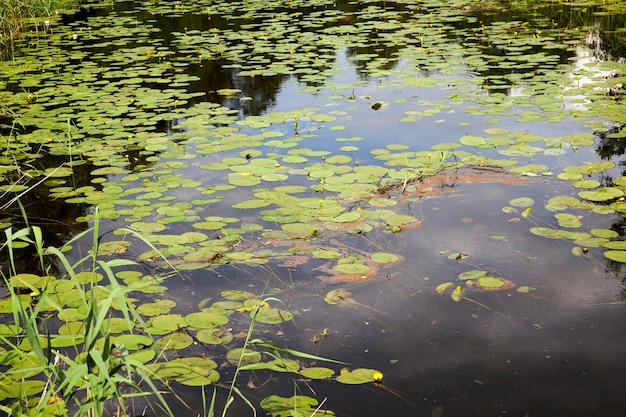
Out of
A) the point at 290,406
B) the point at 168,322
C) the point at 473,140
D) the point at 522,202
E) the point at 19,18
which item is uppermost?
the point at 19,18

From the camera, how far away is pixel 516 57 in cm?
649

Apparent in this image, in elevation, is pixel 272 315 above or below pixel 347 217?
below

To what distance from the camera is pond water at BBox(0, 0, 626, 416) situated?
223 centimetres

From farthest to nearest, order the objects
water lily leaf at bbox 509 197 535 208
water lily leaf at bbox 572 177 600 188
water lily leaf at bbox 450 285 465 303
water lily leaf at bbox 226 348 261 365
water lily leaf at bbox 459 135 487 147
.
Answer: water lily leaf at bbox 459 135 487 147
water lily leaf at bbox 572 177 600 188
water lily leaf at bbox 509 197 535 208
water lily leaf at bbox 450 285 465 303
water lily leaf at bbox 226 348 261 365

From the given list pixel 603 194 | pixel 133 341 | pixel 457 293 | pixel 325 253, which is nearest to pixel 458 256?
pixel 457 293

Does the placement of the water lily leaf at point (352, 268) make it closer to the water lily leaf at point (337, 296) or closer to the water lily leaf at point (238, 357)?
the water lily leaf at point (337, 296)

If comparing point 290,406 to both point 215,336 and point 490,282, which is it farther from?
point 490,282

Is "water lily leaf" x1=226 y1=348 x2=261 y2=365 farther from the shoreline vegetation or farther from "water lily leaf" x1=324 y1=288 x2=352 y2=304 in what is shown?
the shoreline vegetation

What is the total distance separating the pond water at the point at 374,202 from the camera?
2.23 metres

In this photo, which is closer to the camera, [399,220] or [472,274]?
[472,274]

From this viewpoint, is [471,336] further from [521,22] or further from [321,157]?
[521,22]

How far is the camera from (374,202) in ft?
11.1

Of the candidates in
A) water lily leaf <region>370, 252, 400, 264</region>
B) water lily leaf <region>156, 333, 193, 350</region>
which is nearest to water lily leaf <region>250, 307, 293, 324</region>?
water lily leaf <region>156, 333, 193, 350</region>

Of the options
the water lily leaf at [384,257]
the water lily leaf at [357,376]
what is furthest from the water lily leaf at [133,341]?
the water lily leaf at [384,257]
